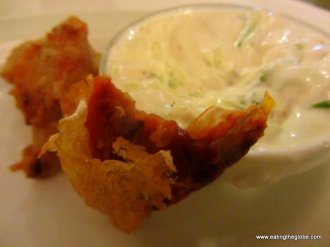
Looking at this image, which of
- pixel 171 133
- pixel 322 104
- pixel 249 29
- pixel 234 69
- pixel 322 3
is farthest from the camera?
pixel 322 3

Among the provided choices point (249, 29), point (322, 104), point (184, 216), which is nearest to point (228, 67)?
point (249, 29)

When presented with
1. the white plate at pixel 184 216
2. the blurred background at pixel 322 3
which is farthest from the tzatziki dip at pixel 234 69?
the blurred background at pixel 322 3

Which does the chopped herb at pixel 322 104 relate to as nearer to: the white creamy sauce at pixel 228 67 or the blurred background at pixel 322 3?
the white creamy sauce at pixel 228 67

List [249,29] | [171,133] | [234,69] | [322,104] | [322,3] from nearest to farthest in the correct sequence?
1. [171,133]
2. [322,104]
3. [234,69]
4. [249,29]
5. [322,3]

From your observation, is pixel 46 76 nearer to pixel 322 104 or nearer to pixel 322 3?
pixel 322 104

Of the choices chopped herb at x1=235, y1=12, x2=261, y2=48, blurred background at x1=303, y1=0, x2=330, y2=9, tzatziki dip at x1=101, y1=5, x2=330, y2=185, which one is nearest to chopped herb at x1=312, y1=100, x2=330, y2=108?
tzatziki dip at x1=101, y1=5, x2=330, y2=185

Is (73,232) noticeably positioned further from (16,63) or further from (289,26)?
(289,26)
